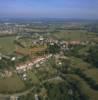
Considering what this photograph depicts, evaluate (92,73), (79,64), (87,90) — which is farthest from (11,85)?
(79,64)

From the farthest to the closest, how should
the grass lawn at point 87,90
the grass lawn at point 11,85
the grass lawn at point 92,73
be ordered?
the grass lawn at point 92,73, the grass lawn at point 11,85, the grass lawn at point 87,90

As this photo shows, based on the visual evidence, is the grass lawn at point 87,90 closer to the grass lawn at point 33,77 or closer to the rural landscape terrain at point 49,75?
the rural landscape terrain at point 49,75

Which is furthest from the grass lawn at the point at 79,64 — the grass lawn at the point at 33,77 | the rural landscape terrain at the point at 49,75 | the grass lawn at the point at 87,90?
the grass lawn at the point at 33,77

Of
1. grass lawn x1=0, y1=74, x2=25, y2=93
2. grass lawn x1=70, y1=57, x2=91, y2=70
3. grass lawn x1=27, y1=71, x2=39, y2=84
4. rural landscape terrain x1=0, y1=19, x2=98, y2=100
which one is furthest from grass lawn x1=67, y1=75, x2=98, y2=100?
grass lawn x1=0, y1=74, x2=25, y2=93

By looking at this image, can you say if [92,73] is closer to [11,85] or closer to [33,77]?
[33,77]

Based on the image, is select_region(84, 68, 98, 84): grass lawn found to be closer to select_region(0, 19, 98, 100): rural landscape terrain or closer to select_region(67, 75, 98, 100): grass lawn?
select_region(0, 19, 98, 100): rural landscape terrain

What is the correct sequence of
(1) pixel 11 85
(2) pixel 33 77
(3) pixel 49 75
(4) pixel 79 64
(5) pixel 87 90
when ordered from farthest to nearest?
(4) pixel 79 64, (3) pixel 49 75, (2) pixel 33 77, (1) pixel 11 85, (5) pixel 87 90

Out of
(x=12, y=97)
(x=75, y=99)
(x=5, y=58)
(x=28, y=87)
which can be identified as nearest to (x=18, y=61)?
(x=5, y=58)

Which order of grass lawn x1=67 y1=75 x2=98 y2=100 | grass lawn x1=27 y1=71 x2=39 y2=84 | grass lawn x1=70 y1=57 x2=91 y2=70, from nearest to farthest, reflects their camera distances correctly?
grass lawn x1=67 y1=75 x2=98 y2=100, grass lawn x1=27 y1=71 x2=39 y2=84, grass lawn x1=70 y1=57 x2=91 y2=70
